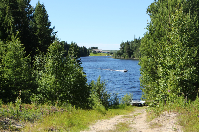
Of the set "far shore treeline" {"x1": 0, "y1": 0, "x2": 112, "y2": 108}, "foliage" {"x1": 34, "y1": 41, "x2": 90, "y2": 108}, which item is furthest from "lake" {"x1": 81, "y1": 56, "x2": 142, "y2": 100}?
"foliage" {"x1": 34, "y1": 41, "x2": 90, "y2": 108}

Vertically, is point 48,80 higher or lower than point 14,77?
lower

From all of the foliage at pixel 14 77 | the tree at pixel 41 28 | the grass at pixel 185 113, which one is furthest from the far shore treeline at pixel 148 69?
the tree at pixel 41 28

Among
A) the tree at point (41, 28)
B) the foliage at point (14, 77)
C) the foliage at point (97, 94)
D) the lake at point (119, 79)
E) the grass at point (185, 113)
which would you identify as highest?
the tree at point (41, 28)

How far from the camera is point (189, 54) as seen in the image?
13758 mm

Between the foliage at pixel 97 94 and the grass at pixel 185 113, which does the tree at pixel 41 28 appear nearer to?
the foliage at pixel 97 94

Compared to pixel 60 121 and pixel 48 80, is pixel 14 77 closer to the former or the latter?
pixel 48 80

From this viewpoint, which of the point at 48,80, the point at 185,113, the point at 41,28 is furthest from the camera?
the point at 41,28

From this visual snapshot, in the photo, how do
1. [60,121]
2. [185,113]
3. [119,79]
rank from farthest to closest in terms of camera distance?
1. [119,79]
2. [60,121]
3. [185,113]

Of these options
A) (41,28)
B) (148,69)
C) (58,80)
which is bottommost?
(58,80)

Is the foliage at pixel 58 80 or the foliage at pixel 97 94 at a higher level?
the foliage at pixel 58 80

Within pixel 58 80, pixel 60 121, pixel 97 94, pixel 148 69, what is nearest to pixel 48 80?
pixel 58 80

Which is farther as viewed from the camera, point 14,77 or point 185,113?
point 14,77

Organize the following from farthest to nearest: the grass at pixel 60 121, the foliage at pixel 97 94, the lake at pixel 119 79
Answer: the lake at pixel 119 79
the foliage at pixel 97 94
the grass at pixel 60 121

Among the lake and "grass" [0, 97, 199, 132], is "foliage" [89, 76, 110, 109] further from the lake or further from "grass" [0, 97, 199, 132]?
"grass" [0, 97, 199, 132]
